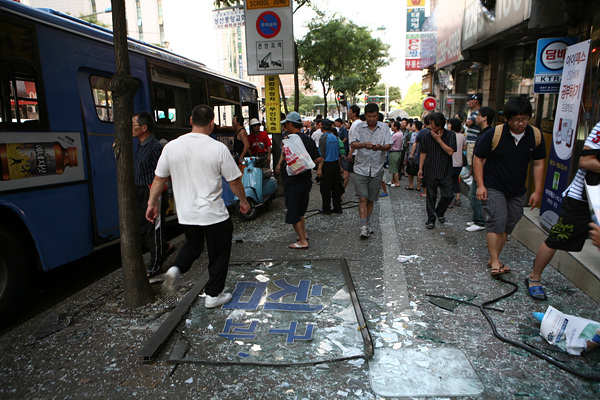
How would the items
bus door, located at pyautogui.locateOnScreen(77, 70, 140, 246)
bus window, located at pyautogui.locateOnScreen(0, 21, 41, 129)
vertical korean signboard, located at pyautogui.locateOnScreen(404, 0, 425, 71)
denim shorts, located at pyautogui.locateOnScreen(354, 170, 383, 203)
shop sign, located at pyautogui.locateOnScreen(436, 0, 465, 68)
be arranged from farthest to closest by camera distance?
vertical korean signboard, located at pyautogui.locateOnScreen(404, 0, 425, 71) → shop sign, located at pyautogui.locateOnScreen(436, 0, 465, 68) → denim shorts, located at pyautogui.locateOnScreen(354, 170, 383, 203) → bus door, located at pyautogui.locateOnScreen(77, 70, 140, 246) → bus window, located at pyautogui.locateOnScreen(0, 21, 41, 129)

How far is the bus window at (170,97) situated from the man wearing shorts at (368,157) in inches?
122

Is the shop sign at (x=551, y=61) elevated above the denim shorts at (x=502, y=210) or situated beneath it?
elevated above

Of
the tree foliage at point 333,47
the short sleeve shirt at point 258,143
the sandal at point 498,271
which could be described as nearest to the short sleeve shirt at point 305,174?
the sandal at point 498,271

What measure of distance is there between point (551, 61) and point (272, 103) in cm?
520

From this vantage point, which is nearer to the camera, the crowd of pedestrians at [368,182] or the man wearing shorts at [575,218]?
the man wearing shorts at [575,218]

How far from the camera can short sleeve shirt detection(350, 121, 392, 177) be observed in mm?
6066

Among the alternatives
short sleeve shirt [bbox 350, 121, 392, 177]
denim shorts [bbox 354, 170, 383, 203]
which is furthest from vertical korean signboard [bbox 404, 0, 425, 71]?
denim shorts [bbox 354, 170, 383, 203]

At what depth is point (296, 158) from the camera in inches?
216

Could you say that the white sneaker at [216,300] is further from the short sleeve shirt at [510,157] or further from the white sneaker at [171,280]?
the short sleeve shirt at [510,157]

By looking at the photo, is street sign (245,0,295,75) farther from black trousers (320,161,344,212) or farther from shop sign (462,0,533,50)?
shop sign (462,0,533,50)

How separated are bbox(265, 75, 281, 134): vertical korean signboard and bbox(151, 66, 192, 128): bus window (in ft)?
6.31

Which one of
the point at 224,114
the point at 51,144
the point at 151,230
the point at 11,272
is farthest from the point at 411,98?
the point at 11,272

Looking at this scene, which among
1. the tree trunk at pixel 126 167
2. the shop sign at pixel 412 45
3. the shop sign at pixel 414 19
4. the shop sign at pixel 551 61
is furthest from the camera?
the shop sign at pixel 414 19

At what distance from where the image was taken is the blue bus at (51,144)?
382 centimetres
